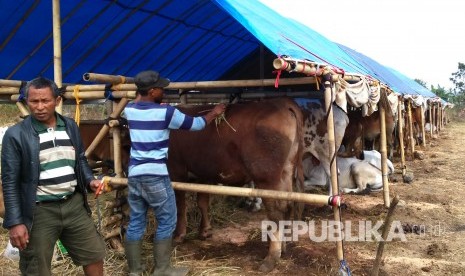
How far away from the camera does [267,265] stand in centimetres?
417

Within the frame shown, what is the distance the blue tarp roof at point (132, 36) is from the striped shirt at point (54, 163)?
1.90 meters

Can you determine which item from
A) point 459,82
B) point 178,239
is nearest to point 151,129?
point 178,239

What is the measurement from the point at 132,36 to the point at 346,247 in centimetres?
408

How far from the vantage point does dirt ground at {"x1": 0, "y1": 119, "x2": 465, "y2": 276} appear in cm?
421

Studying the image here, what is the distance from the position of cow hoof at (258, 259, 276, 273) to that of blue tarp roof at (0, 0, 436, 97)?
2.14m

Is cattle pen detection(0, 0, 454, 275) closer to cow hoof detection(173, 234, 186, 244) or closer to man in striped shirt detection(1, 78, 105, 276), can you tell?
cow hoof detection(173, 234, 186, 244)

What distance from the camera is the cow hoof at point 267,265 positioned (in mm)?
4144

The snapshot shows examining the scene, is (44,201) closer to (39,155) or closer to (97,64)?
(39,155)

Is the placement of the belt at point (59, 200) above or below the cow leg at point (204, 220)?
above

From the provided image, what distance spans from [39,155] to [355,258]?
3502mm

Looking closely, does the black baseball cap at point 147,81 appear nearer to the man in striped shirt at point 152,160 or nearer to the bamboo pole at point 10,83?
the man in striped shirt at point 152,160

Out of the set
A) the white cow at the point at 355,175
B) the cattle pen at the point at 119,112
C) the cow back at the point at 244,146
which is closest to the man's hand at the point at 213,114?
the cattle pen at the point at 119,112

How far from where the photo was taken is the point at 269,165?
14.0ft

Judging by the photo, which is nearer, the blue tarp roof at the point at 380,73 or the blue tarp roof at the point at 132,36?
the blue tarp roof at the point at 132,36
